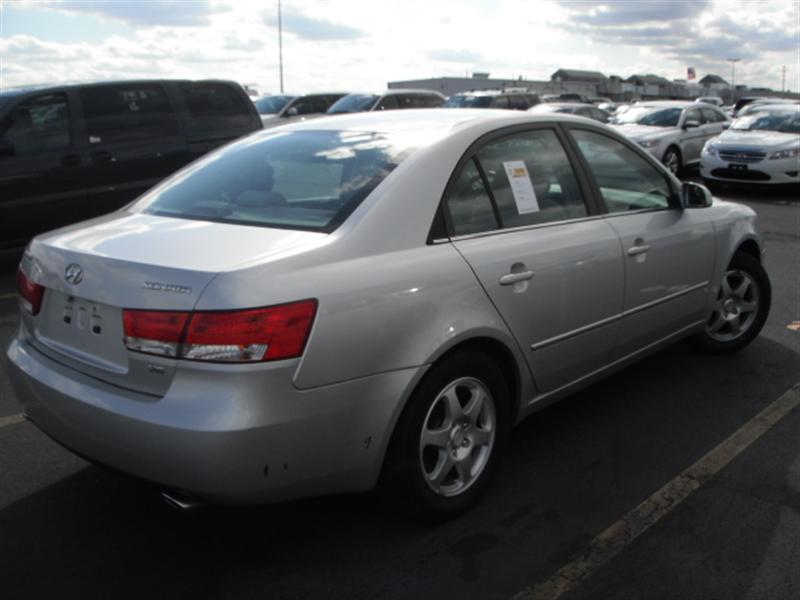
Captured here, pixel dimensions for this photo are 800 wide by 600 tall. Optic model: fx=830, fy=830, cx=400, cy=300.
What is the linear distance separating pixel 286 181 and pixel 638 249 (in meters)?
1.79

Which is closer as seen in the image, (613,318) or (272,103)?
(613,318)

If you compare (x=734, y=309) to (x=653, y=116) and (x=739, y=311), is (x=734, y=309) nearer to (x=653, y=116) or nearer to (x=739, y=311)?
(x=739, y=311)

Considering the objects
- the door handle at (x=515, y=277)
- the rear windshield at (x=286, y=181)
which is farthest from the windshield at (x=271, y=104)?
the door handle at (x=515, y=277)

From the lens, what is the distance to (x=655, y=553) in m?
3.04

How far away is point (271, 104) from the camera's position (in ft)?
78.7

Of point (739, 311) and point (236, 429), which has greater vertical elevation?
point (236, 429)

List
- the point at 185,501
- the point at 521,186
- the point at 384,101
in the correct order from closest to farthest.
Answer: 1. the point at 185,501
2. the point at 521,186
3. the point at 384,101

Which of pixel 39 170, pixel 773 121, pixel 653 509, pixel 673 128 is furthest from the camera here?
pixel 673 128

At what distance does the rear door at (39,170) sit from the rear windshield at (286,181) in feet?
14.6

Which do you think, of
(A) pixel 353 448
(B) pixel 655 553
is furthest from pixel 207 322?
(B) pixel 655 553

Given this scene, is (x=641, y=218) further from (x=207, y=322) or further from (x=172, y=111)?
(x=172, y=111)

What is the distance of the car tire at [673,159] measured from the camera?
16156 millimetres

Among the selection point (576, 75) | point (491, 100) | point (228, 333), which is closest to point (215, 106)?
point (228, 333)

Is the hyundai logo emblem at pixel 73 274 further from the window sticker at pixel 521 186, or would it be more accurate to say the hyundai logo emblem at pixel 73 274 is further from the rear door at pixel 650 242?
the rear door at pixel 650 242
